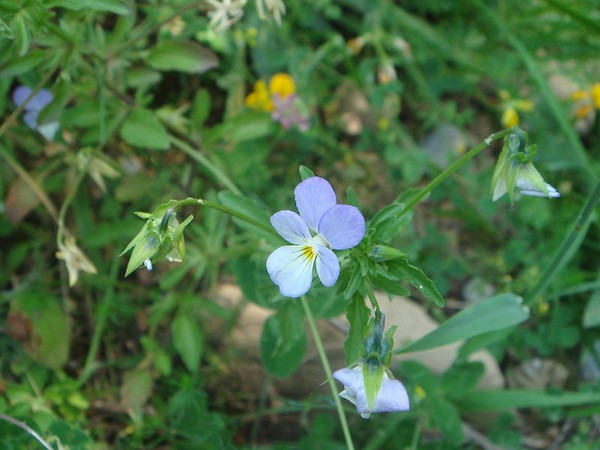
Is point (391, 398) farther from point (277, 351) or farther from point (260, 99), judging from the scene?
point (260, 99)

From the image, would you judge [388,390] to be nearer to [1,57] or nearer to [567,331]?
[1,57]

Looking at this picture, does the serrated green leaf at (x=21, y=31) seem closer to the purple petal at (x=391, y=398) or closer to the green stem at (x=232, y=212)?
the green stem at (x=232, y=212)

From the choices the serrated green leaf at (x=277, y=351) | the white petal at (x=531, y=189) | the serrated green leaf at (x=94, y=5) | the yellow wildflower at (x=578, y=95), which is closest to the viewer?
the white petal at (x=531, y=189)

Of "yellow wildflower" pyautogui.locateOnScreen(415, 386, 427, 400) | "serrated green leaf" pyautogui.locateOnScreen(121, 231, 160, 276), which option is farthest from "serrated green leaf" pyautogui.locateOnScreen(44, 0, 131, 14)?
"yellow wildflower" pyautogui.locateOnScreen(415, 386, 427, 400)

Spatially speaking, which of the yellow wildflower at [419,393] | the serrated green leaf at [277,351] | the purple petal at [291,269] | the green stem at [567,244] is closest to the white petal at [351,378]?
the purple petal at [291,269]

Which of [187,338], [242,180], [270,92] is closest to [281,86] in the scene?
[270,92]

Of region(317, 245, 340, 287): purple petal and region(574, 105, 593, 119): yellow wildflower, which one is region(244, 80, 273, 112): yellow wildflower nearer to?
region(574, 105, 593, 119): yellow wildflower
